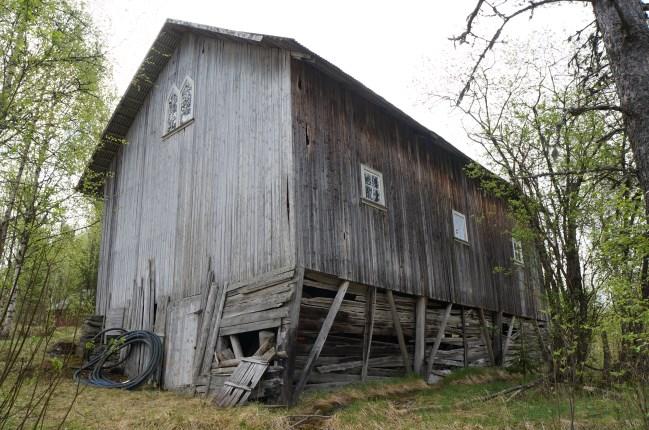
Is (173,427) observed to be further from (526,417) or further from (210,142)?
(210,142)

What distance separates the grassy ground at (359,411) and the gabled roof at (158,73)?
642cm

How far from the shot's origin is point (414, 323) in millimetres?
13117

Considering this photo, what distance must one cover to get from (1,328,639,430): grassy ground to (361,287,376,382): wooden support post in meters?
0.58

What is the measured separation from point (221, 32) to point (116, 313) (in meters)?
7.81

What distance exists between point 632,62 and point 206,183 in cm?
883

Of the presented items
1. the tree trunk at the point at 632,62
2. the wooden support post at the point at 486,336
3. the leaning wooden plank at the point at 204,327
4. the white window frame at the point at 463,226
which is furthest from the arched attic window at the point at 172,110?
the tree trunk at the point at 632,62

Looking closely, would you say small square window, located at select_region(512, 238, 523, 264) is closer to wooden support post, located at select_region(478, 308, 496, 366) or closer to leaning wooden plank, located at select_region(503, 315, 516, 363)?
leaning wooden plank, located at select_region(503, 315, 516, 363)

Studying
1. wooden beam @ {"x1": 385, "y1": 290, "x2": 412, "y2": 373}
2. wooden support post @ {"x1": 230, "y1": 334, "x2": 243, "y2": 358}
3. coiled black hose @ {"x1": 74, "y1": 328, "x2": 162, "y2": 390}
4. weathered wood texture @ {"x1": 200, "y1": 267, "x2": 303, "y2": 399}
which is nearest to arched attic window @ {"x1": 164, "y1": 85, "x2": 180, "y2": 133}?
coiled black hose @ {"x1": 74, "y1": 328, "x2": 162, "y2": 390}

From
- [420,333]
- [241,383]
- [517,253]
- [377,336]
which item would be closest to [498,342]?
[517,253]

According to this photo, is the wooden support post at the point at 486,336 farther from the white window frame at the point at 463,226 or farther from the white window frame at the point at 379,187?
the white window frame at the point at 379,187

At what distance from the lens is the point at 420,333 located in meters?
13.0

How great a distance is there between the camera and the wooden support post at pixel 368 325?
37.7 ft

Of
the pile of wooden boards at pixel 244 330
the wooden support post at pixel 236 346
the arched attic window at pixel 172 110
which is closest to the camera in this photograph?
the pile of wooden boards at pixel 244 330

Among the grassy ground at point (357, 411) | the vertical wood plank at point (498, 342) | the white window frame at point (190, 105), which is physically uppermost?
the white window frame at point (190, 105)
